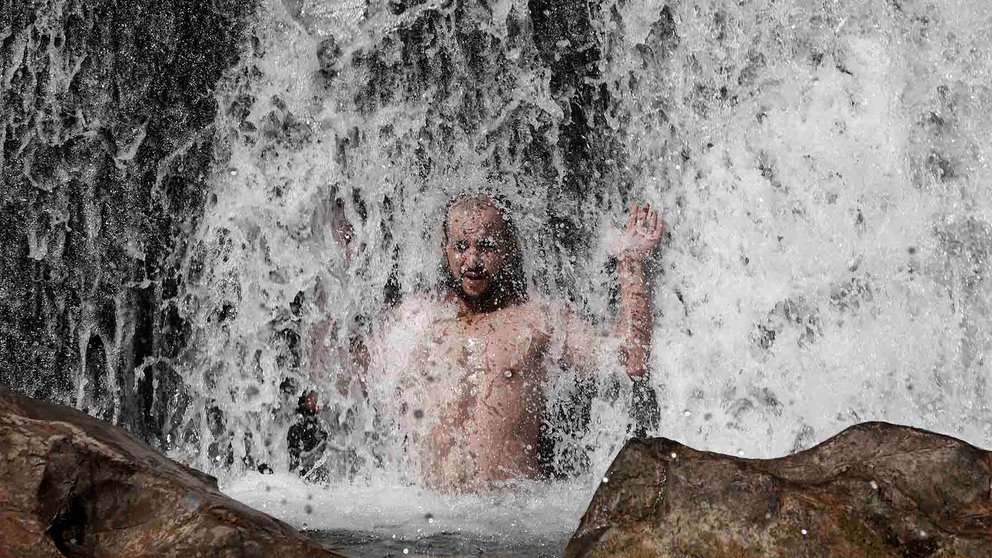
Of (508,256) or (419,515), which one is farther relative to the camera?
(508,256)

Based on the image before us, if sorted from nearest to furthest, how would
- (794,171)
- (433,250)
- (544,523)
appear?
(544,523) < (794,171) < (433,250)

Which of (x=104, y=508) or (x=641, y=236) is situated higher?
(x=641, y=236)

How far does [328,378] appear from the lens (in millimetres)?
5258

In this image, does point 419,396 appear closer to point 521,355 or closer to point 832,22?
point 521,355

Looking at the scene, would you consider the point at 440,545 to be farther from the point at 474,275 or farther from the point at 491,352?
the point at 474,275

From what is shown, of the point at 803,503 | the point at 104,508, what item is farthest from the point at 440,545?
the point at 803,503

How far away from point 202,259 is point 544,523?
8.64 feet

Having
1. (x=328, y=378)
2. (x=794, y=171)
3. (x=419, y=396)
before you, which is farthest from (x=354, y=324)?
(x=794, y=171)

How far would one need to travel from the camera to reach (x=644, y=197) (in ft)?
18.3

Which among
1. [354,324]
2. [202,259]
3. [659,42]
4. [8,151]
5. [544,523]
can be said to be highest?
[659,42]

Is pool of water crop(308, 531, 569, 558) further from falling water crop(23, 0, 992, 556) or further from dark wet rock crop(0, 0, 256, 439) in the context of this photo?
dark wet rock crop(0, 0, 256, 439)

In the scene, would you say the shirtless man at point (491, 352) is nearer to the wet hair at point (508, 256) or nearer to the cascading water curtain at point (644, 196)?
the wet hair at point (508, 256)

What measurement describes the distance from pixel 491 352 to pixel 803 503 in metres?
2.63

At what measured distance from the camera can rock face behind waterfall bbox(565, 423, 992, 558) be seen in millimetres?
2109
